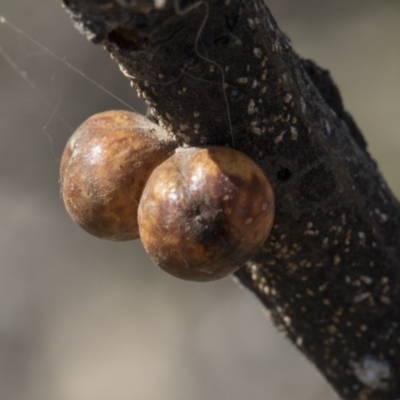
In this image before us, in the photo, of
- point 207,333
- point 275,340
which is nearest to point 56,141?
point 207,333

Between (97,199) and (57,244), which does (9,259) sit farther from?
(97,199)

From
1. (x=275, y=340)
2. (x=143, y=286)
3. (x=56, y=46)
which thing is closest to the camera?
(x=275, y=340)

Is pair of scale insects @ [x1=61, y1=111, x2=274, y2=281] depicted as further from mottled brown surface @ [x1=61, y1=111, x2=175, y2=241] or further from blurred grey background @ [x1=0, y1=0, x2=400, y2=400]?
blurred grey background @ [x1=0, y1=0, x2=400, y2=400]

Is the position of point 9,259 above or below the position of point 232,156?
below

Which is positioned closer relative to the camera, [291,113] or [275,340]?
[291,113]

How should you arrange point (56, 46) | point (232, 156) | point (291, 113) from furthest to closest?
point (56, 46)
point (291, 113)
point (232, 156)

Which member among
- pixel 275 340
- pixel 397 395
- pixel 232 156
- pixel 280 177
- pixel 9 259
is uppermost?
pixel 232 156
